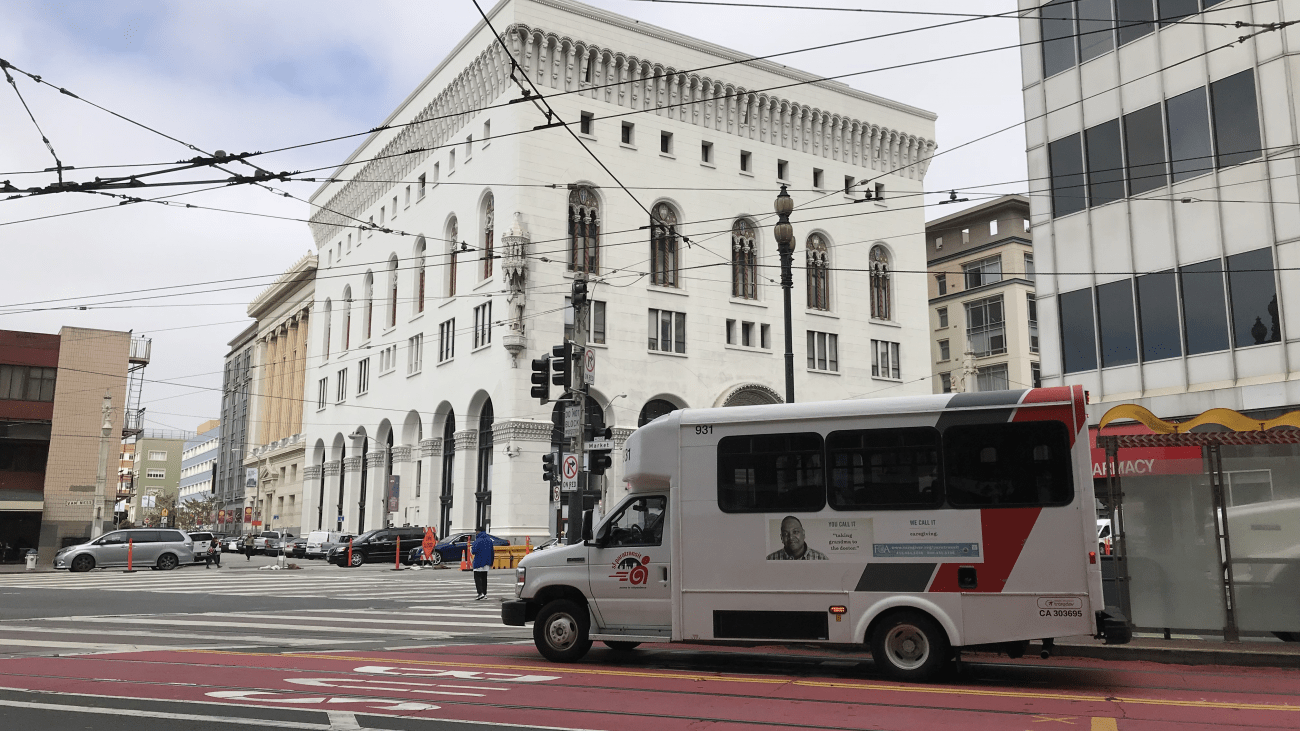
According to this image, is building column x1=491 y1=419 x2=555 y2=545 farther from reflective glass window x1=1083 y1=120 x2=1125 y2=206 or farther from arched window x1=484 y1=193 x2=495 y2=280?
reflective glass window x1=1083 y1=120 x2=1125 y2=206

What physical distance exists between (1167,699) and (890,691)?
2447 mm

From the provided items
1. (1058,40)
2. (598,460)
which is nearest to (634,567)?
(598,460)

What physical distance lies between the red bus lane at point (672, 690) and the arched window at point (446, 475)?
130 ft

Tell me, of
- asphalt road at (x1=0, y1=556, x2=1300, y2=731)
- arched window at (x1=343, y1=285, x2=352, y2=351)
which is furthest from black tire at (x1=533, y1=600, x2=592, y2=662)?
arched window at (x1=343, y1=285, x2=352, y2=351)

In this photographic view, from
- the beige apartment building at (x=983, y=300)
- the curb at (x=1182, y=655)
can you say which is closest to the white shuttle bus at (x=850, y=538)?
the curb at (x=1182, y=655)

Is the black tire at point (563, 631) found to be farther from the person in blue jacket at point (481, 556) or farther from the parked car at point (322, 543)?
the parked car at point (322, 543)

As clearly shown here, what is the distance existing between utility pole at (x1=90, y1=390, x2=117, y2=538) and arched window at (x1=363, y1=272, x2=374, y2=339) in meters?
17.2

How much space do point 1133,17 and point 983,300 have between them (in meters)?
42.2

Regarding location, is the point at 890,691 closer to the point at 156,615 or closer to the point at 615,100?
the point at 156,615

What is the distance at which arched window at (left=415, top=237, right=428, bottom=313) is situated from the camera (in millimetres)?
55531

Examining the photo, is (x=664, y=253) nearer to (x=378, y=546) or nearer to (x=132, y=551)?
(x=378, y=546)

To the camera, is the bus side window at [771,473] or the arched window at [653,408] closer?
the bus side window at [771,473]

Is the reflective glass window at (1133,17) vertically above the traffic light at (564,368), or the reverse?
the reflective glass window at (1133,17)

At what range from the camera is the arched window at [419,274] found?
55.5 m
